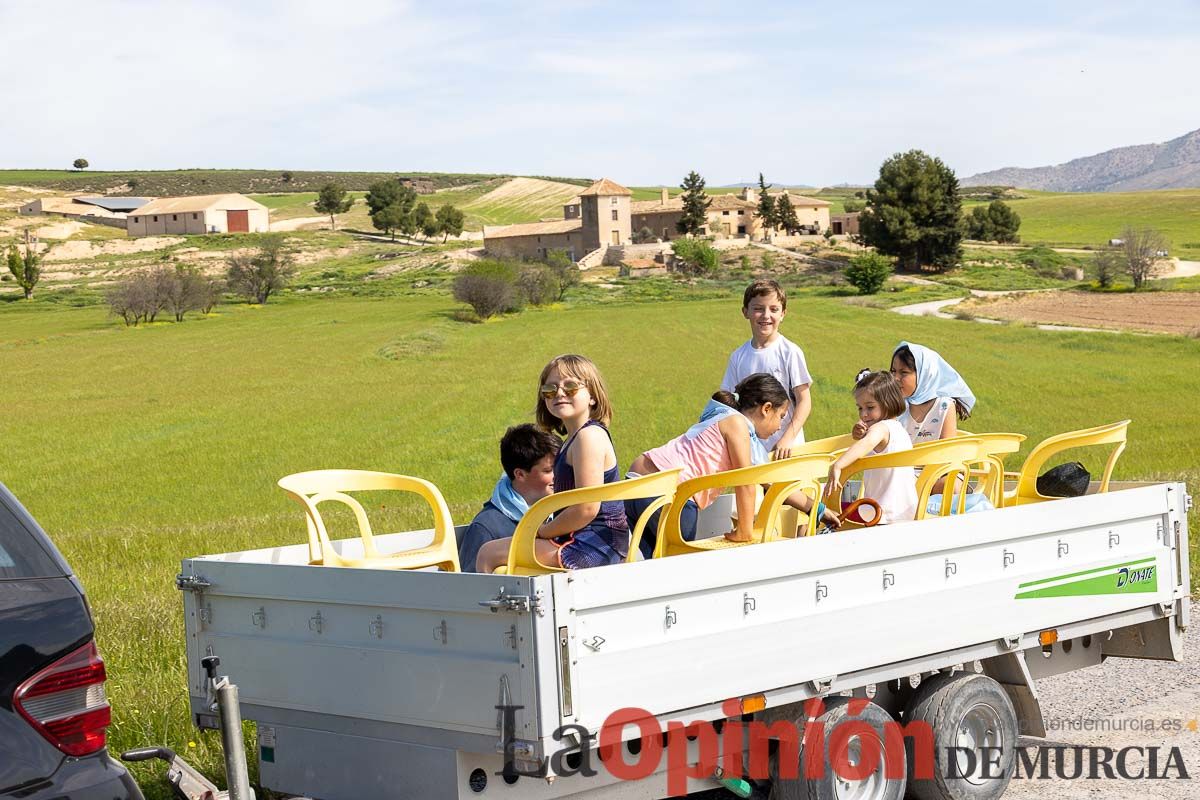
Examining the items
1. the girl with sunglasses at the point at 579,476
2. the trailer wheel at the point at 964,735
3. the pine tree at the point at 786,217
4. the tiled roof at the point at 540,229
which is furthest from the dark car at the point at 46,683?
the pine tree at the point at 786,217

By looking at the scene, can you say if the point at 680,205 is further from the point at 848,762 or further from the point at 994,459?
the point at 848,762

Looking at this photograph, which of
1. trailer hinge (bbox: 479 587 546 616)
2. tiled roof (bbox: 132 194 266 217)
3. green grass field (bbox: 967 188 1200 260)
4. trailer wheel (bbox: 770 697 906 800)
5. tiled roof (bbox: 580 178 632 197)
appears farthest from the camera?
tiled roof (bbox: 132 194 266 217)

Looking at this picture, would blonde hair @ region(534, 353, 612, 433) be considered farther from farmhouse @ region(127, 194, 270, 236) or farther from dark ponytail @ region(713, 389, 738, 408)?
farmhouse @ region(127, 194, 270, 236)

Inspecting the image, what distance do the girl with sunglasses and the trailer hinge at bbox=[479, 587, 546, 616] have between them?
3.39 feet

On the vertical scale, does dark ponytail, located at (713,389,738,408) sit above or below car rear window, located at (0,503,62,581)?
below

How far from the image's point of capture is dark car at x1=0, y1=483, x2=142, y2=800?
336 cm

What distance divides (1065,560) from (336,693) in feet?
11.3

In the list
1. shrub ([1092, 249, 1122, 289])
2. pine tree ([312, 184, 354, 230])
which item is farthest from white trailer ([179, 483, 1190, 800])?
pine tree ([312, 184, 354, 230])

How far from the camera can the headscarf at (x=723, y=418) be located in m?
6.48

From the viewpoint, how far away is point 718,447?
6.45 meters

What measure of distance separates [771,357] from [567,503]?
13.3 ft

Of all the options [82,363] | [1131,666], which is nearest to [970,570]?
[1131,666]

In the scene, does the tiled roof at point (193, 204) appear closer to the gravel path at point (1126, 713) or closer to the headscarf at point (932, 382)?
the headscarf at point (932, 382)

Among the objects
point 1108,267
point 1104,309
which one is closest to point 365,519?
point 1104,309
